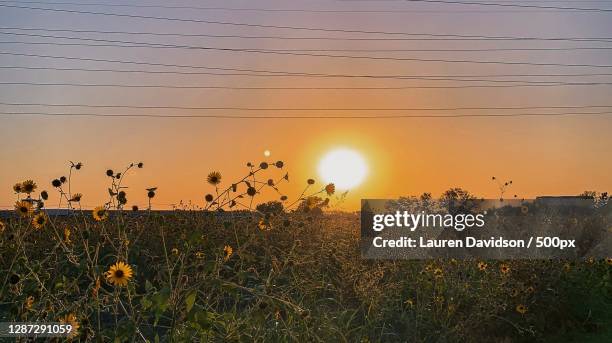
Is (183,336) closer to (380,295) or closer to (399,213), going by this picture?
(380,295)

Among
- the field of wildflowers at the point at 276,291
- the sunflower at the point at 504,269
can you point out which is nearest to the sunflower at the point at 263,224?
the field of wildflowers at the point at 276,291

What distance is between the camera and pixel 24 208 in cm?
415

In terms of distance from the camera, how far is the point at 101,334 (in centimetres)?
321

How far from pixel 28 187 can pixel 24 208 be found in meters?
0.42

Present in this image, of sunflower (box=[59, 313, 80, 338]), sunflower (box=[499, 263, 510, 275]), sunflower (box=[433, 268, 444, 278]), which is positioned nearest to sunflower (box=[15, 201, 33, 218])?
sunflower (box=[59, 313, 80, 338])

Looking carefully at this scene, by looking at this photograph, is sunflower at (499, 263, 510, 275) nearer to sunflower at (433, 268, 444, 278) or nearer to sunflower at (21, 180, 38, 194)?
sunflower at (433, 268, 444, 278)

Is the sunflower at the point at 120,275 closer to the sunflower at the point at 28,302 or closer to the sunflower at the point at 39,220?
the sunflower at the point at 28,302

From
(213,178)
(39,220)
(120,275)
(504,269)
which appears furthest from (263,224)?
(504,269)

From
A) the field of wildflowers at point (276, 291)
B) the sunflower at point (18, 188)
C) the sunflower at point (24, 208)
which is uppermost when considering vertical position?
Answer: the sunflower at point (18, 188)

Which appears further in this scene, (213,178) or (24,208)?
(213,178)

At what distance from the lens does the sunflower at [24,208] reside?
4.12 m

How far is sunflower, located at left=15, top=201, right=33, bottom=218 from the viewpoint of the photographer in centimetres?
412

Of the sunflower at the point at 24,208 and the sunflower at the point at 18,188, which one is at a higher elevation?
the sunflower at the point at 18,188

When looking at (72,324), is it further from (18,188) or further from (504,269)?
(504,269)
